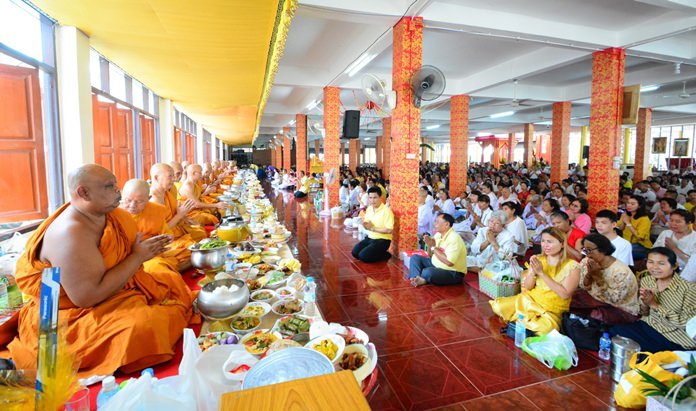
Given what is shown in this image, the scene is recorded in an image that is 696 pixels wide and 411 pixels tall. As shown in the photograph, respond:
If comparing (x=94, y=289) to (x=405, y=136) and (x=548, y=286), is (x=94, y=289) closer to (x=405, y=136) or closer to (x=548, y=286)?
(x=548, y=286)

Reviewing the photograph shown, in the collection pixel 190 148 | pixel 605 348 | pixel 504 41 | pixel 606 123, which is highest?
pixel 504 41

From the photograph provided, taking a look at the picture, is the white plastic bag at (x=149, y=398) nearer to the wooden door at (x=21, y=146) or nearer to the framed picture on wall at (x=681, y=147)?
the wooden door at (x=21, y=146)

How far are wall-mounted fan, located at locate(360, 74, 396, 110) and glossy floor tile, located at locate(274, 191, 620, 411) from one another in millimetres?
2865

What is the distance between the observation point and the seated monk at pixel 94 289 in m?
2.17

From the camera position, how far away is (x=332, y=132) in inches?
447

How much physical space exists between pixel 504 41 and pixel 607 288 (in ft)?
20.7

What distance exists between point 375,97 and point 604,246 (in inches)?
175

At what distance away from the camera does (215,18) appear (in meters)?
3.43

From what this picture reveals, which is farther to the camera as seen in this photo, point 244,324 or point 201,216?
point 201,216

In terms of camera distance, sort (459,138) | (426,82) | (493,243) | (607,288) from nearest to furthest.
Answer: (607,288), (493,243), (426,82), (459,138)

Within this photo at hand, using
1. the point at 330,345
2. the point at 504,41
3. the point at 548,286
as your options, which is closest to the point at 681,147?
the point at 504,41

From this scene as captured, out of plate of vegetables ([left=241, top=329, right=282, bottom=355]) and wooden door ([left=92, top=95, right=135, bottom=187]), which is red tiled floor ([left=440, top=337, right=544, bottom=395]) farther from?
wooden door ([left=92, top=95, right=135, bottom=187])

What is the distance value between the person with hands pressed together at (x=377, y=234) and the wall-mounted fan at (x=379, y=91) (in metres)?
1.52

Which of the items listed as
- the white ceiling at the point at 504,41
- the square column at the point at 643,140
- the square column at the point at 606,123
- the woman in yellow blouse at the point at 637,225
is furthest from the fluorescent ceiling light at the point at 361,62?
the square column at the point at 643,140
